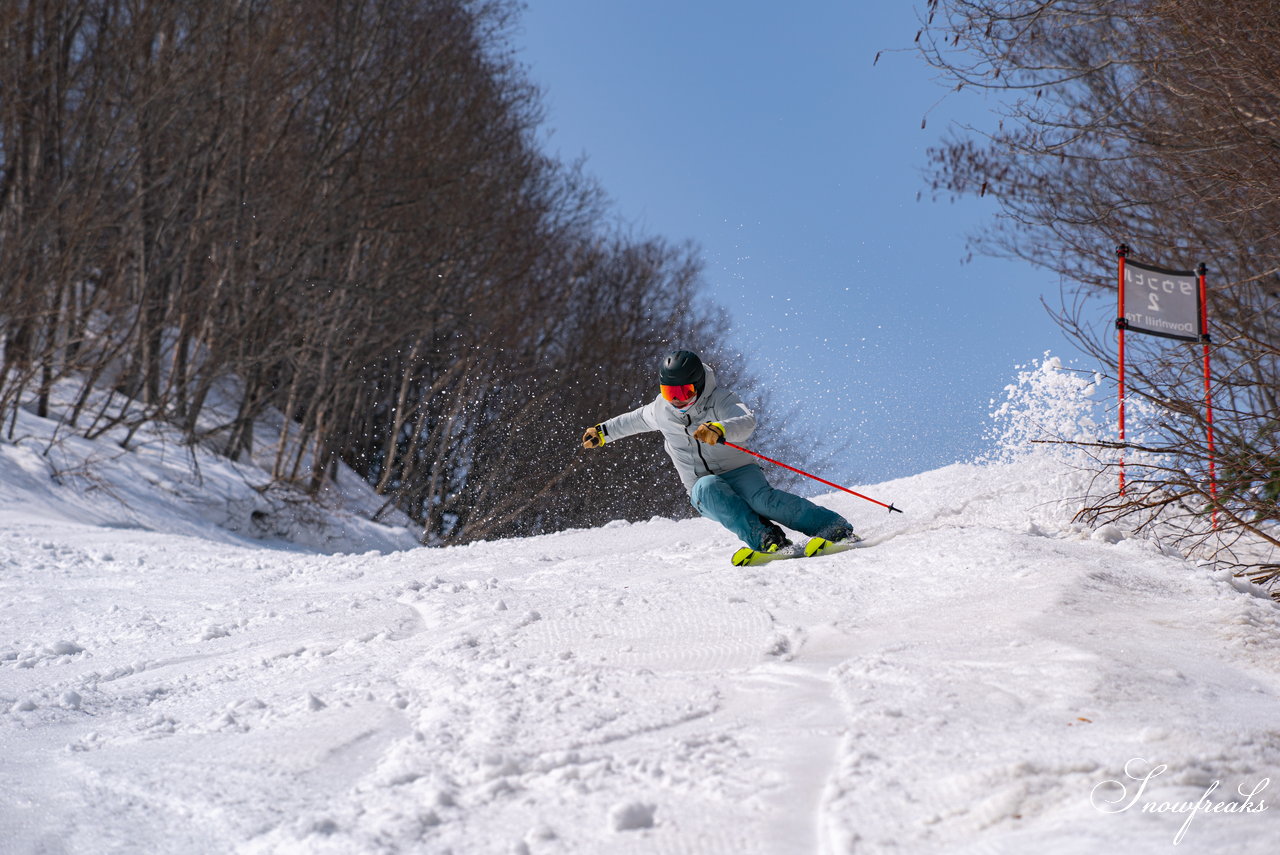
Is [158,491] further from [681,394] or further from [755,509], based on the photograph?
[755,509]

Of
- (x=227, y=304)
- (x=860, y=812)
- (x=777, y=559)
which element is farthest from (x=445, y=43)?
(x=860, y=812)

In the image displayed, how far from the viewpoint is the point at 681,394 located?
6.30 m

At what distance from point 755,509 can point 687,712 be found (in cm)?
341

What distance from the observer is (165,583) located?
281 inches

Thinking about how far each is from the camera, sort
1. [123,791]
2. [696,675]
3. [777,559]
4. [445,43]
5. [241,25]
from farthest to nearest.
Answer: [445,43]
[241,25]
[777,559]
[696,675]
[123,791]

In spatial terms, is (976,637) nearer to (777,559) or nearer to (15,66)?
(777,559)

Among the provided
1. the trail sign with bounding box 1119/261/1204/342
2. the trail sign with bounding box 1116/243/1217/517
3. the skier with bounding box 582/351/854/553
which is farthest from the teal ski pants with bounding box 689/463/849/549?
the trail sign with bounding box 1119/261/1204/342

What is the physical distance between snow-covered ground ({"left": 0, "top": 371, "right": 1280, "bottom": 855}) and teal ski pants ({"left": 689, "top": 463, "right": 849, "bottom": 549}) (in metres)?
0.51

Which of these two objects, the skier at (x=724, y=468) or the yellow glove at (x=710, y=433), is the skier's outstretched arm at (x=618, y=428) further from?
the yellow glove at (x=710, y=433)

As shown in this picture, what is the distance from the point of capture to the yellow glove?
19.4 feet

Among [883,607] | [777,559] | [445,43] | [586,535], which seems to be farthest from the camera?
[445,43]

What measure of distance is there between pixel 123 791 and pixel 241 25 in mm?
15844

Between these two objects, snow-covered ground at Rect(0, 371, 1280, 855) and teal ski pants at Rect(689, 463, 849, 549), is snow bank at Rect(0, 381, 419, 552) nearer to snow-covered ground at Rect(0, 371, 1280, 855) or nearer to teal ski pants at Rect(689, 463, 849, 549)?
snow-covered ground at Rect(0, 371, 1280, 855)

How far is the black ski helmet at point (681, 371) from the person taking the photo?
20.4 feet
